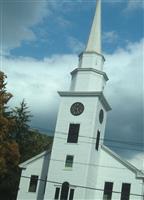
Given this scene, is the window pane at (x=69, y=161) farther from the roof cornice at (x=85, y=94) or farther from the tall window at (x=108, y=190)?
the roof cornice at (x=85, y=94)

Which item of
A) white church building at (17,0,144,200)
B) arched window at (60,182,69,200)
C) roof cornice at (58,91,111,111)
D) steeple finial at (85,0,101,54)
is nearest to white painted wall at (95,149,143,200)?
white church building at (17,0,144,200)

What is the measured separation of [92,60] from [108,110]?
241 inches

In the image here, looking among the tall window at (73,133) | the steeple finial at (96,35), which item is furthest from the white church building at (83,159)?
the steeple finial at (96,35)

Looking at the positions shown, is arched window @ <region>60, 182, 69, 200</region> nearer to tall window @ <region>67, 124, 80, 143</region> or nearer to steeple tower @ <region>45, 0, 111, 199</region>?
steeple tower @ <region>45, 0, 111, 199</region>

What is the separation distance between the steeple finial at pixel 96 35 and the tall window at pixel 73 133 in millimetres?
7973

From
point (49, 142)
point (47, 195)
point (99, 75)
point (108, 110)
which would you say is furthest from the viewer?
point (49, 142)

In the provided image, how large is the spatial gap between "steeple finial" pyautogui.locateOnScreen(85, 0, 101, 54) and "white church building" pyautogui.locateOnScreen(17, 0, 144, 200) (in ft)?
0.33

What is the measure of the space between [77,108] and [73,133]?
2.56 meters

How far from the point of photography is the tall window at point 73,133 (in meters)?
43.6

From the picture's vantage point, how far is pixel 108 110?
48156 millimetres

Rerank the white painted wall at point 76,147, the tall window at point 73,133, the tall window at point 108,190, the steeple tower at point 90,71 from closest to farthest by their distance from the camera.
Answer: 1. the white painted wall at point 76,147
2. the tall window at point 108,190
3. the tall window at point 73,133
4. the steeple tower at point 90,71

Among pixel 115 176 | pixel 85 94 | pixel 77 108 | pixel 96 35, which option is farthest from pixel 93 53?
pixel 115 176

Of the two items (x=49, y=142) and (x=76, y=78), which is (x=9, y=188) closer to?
(x=76, y=78)

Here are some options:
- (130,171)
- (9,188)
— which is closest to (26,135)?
(9,188)
